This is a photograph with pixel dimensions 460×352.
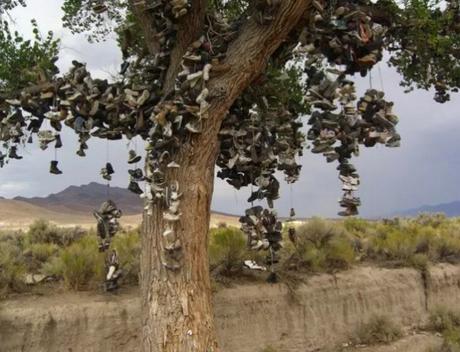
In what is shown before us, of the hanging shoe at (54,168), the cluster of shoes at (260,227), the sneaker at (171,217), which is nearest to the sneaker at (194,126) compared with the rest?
the sneaker at (171,217)

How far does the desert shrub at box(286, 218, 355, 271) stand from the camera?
11.3 meters

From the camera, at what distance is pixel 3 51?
7680mm

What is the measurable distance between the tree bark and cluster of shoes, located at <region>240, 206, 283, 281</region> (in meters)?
0.83

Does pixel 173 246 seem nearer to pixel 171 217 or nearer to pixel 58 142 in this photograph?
pixel 171 217

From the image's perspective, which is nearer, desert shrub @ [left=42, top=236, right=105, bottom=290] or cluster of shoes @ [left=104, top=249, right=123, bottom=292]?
cluster of shoes @ [left=104, top=249, right=123, bottom=292]

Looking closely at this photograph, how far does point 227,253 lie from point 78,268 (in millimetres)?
2430

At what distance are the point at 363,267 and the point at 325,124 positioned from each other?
6867 mm

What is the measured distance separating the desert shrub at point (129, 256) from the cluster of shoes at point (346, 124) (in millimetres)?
4421

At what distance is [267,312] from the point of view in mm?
9719

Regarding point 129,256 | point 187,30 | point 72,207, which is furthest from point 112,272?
point 72,207

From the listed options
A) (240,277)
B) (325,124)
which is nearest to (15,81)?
(325,124)

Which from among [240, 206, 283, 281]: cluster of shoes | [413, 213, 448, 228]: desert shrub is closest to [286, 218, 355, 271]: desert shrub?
[240, 206, 283, 281]: cluster of shoes

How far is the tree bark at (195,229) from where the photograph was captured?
6.04m

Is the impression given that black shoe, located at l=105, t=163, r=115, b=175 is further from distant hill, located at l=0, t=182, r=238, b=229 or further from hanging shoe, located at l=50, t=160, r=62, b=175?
distant hill, located at l=0, t=182, r=238, b=229
